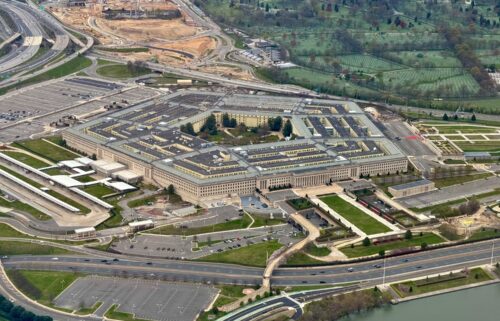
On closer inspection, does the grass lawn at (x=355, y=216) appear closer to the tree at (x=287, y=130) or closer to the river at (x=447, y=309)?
the river at (x=447, y=309)

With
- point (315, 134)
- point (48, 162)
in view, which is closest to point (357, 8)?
point (315, 134)

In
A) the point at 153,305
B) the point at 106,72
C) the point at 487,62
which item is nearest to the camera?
the point at 153,305

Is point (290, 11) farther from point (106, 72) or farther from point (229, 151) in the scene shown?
point (229, 151)

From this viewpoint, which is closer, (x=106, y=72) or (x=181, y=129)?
(x=181, y=129)

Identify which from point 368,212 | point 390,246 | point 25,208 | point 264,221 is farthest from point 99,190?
point 390,246

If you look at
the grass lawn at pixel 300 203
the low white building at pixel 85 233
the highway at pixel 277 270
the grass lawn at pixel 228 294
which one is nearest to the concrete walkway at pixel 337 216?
the grass lawn at pixel 300 203

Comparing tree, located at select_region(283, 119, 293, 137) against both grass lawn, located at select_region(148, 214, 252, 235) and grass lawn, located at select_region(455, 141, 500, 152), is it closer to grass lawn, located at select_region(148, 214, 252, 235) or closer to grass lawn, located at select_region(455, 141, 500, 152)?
grass lawn, located at select_region(455, 141, 500, 152)

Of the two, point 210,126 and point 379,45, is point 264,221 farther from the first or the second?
point 379,45
